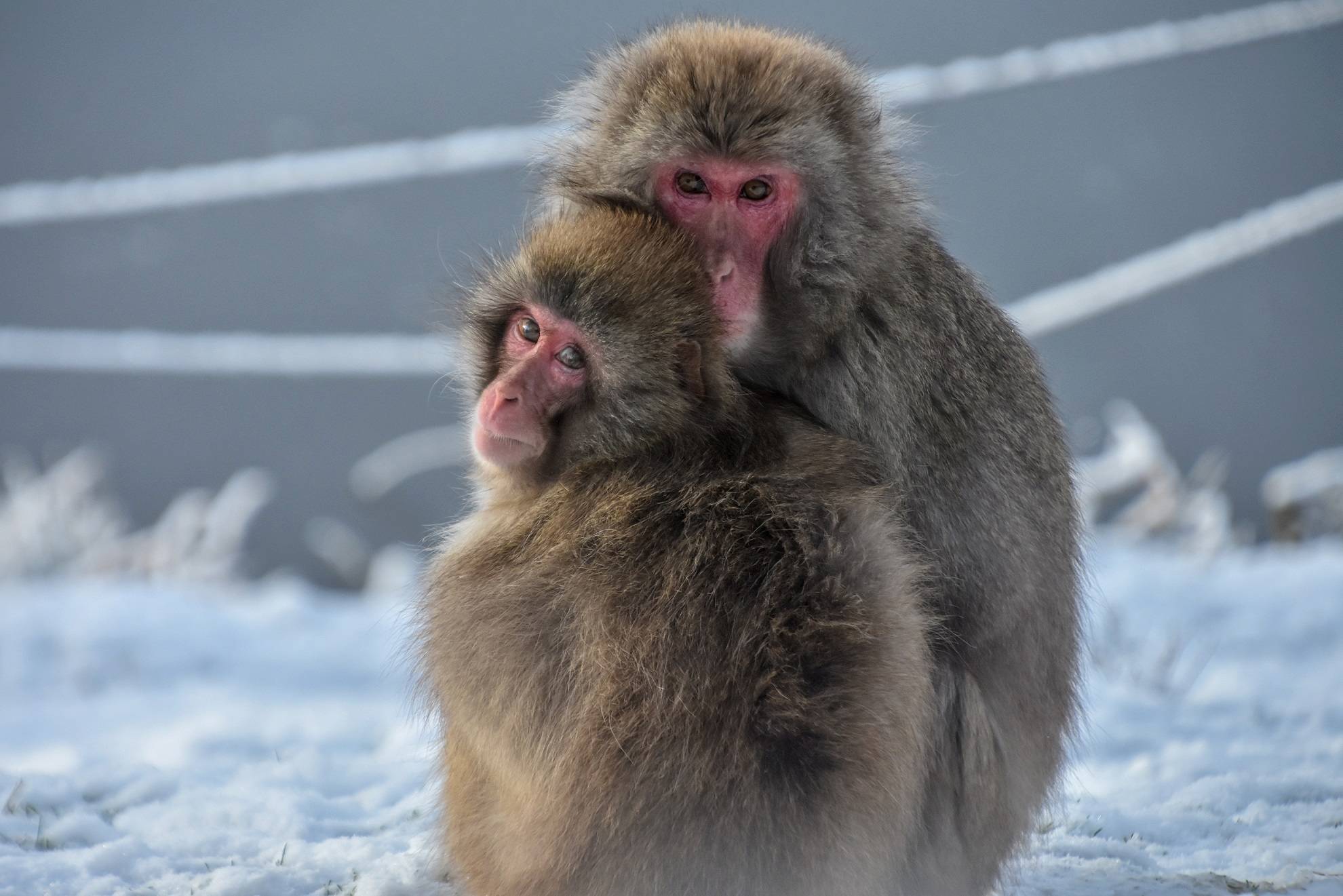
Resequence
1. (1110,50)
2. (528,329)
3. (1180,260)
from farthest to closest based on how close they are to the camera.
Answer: (1180,260)
(1110,50)
(528,329)

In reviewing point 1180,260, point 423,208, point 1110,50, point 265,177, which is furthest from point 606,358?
point 265,177

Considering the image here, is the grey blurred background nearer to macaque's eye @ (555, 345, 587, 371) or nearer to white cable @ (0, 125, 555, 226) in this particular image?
white cable @ (0, 125, 555, 226)

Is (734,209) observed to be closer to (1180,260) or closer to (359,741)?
(359,741)

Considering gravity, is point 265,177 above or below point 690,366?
above

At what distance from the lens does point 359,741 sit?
3.74 meters

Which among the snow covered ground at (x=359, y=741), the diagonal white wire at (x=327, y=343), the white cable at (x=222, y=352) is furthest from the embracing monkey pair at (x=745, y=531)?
the white cable at (x=222, y=352)

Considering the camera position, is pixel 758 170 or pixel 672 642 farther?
pixel 758 170

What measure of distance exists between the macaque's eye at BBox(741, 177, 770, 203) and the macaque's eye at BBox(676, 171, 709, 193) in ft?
0.21

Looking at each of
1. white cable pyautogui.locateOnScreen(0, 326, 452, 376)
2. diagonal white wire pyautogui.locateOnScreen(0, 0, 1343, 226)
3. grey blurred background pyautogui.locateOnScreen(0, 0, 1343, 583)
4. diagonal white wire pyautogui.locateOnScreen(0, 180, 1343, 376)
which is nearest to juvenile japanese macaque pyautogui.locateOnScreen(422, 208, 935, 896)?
grey blurred background pyautogui.locateOnScreen(0, 0, 1343, 583)

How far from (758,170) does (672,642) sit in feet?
2.89

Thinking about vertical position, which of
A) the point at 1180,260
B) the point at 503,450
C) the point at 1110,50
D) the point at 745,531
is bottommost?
the point at 745,531

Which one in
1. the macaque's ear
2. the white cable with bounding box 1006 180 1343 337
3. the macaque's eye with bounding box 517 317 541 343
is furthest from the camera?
the white cable with bounding box 1006 180 1343 337

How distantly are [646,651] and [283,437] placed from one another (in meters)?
4.78

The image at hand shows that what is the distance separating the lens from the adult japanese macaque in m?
1.85
